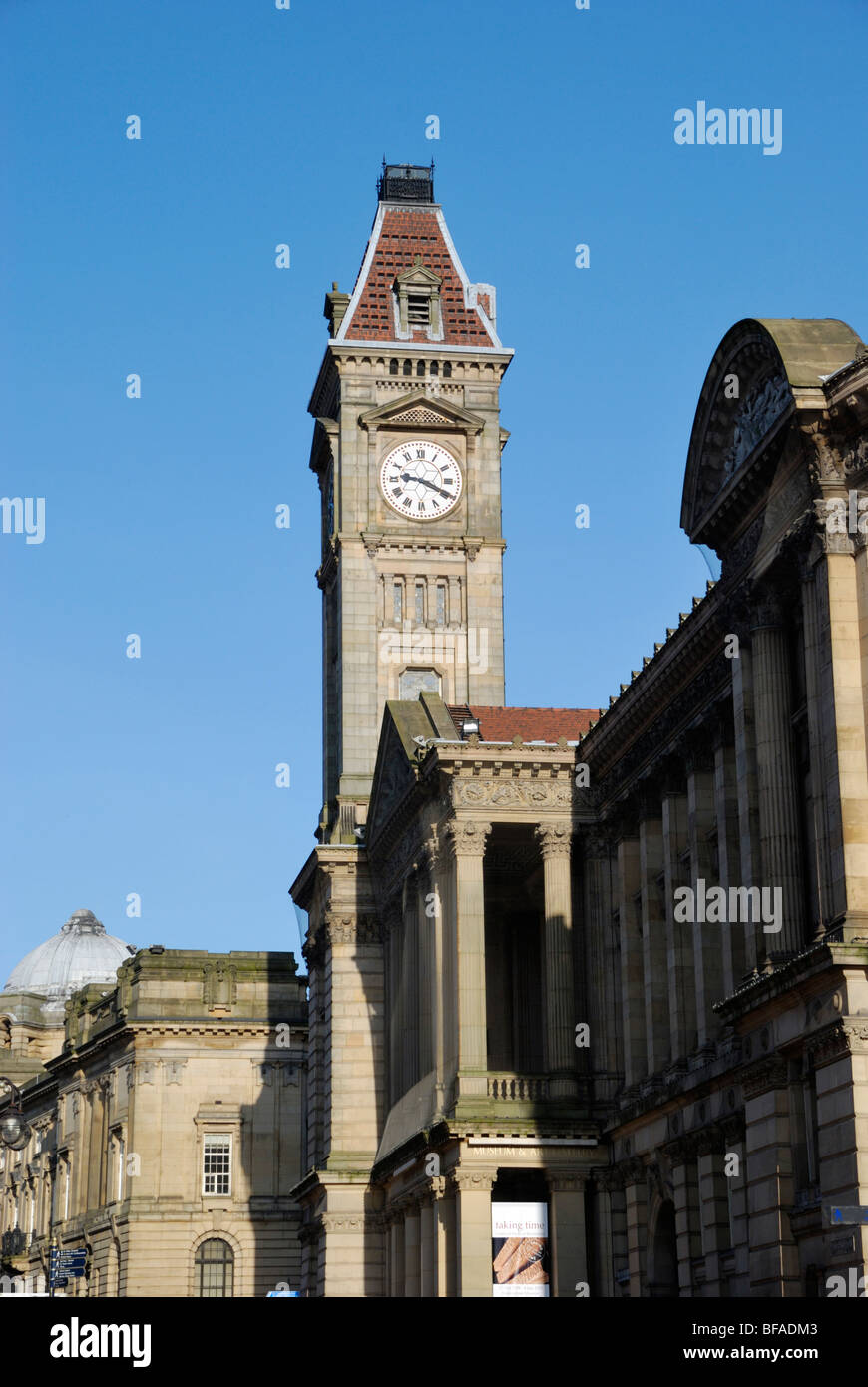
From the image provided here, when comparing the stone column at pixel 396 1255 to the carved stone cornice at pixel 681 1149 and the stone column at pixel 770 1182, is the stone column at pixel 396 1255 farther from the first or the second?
the stone column at pixel 770 1182

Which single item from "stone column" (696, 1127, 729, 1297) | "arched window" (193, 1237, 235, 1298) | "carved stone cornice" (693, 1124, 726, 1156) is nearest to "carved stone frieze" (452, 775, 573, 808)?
"carved stone cornice" (693, 1124, 726, 1156)

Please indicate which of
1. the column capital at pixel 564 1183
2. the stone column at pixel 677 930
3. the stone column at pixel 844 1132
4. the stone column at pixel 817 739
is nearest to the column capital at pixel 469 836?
the stone column at pixel 677 930

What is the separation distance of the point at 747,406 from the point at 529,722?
23058 mm

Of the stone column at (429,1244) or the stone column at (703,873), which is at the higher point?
the stone column at (703,873)

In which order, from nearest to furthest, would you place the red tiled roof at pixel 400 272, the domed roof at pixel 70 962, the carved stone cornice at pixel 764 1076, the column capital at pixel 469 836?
the carved stone cornice at pixel 764 1076, the column capital at pixel 469 836, the red tiled roof at pixel 400 272, the domed roof at pixel 70 962

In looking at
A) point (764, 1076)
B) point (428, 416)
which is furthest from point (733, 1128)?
point (428, 416)

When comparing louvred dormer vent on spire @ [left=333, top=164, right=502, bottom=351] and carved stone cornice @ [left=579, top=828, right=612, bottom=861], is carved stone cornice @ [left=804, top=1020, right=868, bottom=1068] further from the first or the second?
louvred dormer vent on spire @ [left=333, top=164, right=502, bottom=351]

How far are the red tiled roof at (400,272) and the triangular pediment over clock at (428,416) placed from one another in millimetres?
2413

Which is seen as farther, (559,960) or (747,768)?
(559,960)

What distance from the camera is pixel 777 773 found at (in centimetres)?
4141

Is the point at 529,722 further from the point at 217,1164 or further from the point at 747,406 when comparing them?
the point at 217,1164

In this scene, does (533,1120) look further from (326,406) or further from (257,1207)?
(257,1207)

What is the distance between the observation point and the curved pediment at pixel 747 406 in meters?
39.0
